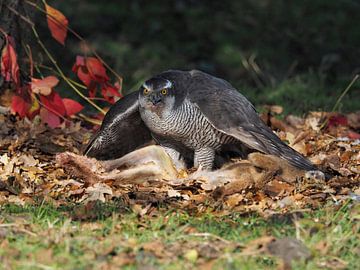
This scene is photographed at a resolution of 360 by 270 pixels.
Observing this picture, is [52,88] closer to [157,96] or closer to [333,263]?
[157,96]

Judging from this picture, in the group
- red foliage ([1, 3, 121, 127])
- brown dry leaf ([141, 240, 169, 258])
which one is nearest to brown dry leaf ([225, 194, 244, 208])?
brown dry leaf ([141, 240, 169, 258])

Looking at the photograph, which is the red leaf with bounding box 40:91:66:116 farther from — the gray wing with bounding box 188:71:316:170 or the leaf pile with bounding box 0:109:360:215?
the gray wing with bounding box 188:71:316:170

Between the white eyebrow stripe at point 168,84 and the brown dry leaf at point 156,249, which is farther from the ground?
the white eyebrow stripe at point 168,84

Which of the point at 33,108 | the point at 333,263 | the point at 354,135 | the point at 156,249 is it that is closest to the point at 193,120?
the point at 33,108

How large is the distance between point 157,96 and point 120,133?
0.64 metres

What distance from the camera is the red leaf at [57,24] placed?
7465 millimetres

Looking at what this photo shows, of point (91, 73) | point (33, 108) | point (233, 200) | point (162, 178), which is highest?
point (91, 73)

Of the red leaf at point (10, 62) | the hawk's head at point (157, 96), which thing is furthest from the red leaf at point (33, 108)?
the hawk's head at point (157, 96)

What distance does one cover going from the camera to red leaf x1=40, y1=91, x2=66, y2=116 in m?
7.57

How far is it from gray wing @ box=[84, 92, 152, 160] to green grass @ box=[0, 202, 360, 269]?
1535mm

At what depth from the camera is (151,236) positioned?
4.86 meters

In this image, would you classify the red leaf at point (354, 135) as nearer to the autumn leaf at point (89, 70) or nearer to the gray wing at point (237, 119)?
the gray wing at point (237, 119)

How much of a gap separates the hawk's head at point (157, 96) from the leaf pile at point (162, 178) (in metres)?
0.40

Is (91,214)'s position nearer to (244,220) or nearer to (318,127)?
(244,220)
